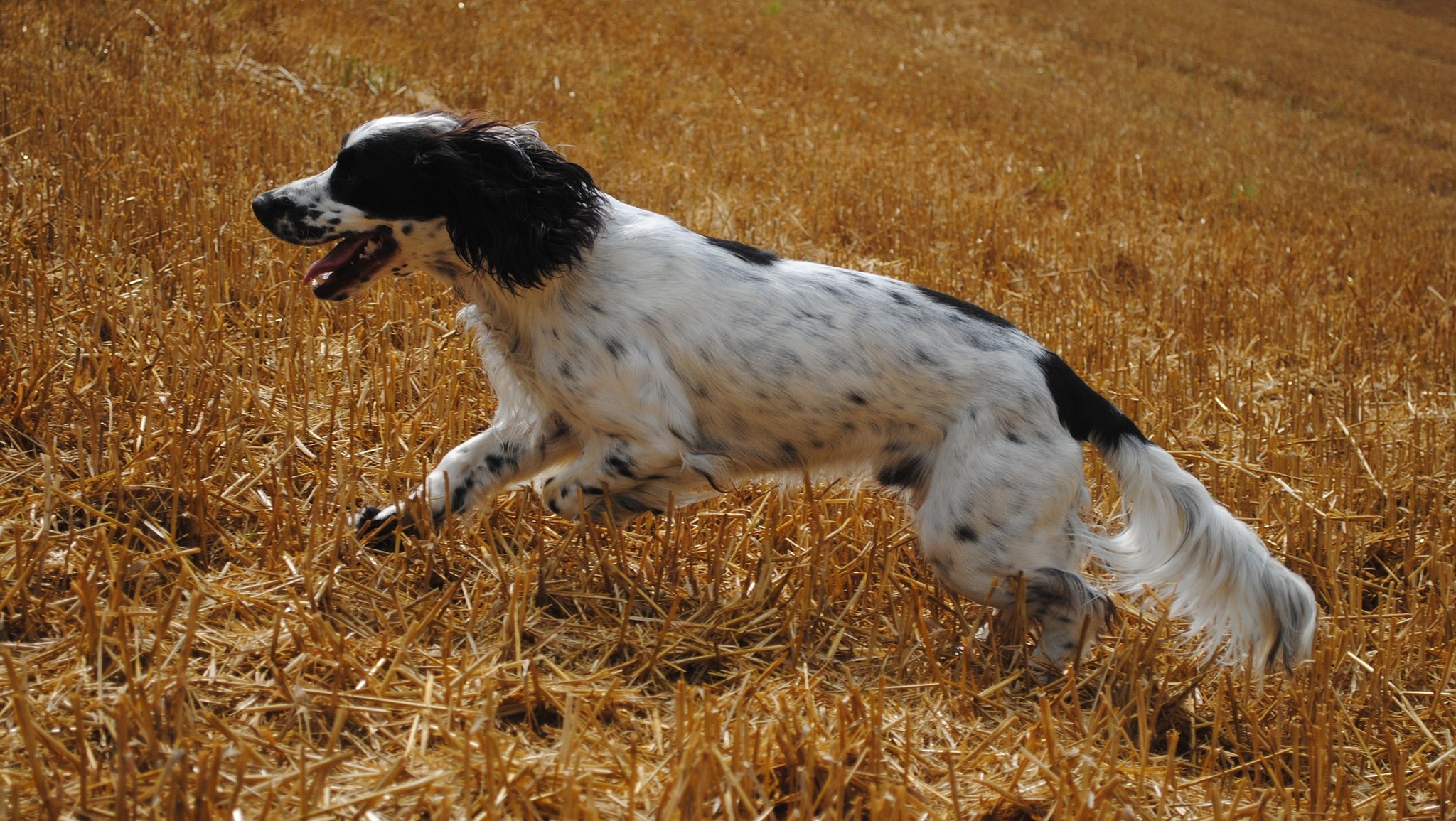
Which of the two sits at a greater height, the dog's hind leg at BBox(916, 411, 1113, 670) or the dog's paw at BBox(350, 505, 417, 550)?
the dog's hind leg at BBox(916, 411, 1113, 670)

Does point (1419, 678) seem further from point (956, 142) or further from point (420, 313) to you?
point (956, 142)

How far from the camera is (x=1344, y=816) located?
209 centimetres

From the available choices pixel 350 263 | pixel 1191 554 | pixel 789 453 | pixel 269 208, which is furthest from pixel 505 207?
pixel 1191 554

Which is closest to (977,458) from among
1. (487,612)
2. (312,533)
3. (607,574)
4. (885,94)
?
(607,574)

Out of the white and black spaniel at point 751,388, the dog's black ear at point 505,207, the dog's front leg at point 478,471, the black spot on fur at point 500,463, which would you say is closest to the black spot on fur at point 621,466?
the white and black spaniel at point 751,388

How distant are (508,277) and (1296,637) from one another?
2.02 metres

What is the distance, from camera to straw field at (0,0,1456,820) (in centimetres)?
199

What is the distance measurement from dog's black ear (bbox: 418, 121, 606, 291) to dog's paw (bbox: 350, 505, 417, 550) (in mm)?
637

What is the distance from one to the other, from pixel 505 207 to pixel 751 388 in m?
0.74

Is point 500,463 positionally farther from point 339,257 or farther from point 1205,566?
point 1205,566

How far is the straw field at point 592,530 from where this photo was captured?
1.99 m

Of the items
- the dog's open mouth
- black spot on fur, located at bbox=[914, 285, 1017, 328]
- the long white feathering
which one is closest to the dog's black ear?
the dog's open mouth

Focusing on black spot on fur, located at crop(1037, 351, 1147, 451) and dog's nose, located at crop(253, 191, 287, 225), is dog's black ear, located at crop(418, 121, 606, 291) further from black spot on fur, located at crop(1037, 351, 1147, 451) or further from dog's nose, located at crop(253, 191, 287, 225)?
black spot on fur, located at crop(1037, 351, 1147, 451)

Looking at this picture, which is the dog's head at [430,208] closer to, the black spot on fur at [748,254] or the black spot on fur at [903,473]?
the black spot on fur at [748,254]
